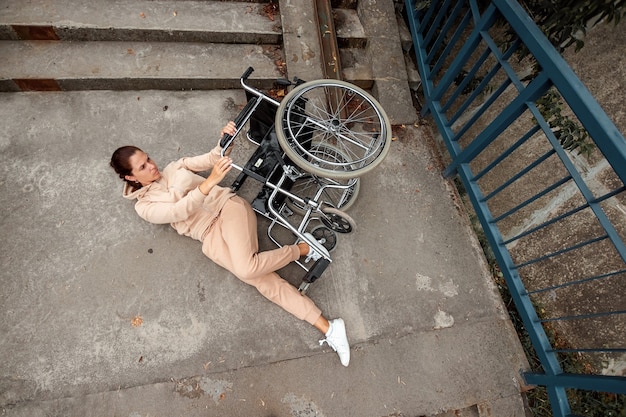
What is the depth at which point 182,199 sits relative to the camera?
2816 mm

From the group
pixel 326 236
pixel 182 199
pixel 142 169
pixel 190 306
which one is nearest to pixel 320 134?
pixel 326 236

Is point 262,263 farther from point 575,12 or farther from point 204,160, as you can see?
point 575,12

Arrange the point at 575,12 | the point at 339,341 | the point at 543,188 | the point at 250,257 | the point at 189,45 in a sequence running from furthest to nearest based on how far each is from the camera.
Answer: the point at 189,45 → the point at 543,188 → the point at 339,341 → the point at 250,257 → the point at 575,12

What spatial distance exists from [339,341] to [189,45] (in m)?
3.64

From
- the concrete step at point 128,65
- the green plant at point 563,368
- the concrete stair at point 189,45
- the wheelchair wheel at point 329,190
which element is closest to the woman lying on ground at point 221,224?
the wheelchair wheel at point 329,190

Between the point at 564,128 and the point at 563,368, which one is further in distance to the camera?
Answer: the point at 563,368

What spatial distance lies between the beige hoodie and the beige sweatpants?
0.10 meters

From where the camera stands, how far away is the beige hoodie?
113 inches

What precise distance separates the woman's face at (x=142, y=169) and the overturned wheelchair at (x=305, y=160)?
0.63 m

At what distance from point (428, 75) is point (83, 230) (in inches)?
154

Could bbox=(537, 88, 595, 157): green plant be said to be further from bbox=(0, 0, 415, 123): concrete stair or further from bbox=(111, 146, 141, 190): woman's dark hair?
bbox=(111, 146, 141, 190): woman's dark hair

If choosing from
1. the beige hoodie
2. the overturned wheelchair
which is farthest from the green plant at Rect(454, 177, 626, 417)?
the beige hoodie

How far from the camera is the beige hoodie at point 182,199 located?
113 inches

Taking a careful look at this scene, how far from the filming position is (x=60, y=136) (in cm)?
367
